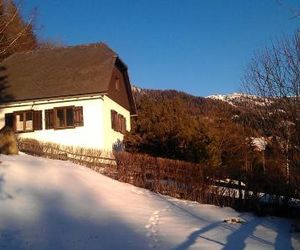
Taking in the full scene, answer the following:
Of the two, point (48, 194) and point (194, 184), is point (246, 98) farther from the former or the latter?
point (48, 194)

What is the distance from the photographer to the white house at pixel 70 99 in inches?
1329

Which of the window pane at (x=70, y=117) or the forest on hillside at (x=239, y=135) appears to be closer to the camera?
the forest on hillside at (x=239, y=135)

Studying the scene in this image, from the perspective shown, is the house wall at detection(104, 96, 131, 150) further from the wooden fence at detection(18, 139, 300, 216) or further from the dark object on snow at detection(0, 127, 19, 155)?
the dark object on snow at detection(0, 127, 19, 155)

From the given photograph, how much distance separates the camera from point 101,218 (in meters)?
15.3

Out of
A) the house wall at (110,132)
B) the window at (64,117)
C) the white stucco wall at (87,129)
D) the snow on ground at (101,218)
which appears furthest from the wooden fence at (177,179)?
the window at (64,117)

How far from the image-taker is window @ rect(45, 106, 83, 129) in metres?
33.9

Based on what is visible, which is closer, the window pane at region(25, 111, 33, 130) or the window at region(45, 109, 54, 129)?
the window at region(45, 109, 54, 129)

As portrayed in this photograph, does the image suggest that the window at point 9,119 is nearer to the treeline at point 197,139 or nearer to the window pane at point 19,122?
the window pane at point 19,122

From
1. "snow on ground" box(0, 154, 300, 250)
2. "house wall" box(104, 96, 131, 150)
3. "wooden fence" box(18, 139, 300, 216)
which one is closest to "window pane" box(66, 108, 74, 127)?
"house wall" box(104, 96, 131, 150)

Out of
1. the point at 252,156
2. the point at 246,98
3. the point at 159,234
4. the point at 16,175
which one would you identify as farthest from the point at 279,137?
the point at 252,156

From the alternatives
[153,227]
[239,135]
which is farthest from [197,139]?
[153,227]

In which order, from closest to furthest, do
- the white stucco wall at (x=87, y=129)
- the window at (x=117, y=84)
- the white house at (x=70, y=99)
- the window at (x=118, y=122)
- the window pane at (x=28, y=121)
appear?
1. the white stucco wall at (x=87, y=129)
2. the white house at (x=70, y=99)
3. the window pane at (x=28, y=121)
4. the window at (x=118, y=122)
5. the window at (x=117, y=84)

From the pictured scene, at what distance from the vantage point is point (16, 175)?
18.5 metres

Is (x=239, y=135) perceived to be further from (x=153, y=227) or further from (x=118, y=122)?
(x=153, y=227)
